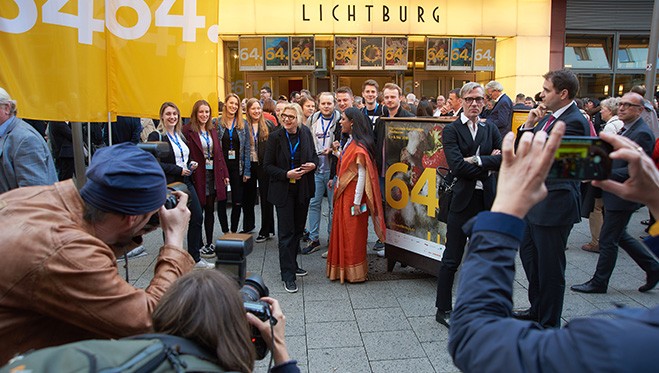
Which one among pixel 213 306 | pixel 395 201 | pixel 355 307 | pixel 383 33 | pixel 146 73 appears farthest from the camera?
pixel 383 33

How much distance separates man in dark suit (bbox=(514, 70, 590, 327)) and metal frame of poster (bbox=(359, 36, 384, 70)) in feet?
39.0

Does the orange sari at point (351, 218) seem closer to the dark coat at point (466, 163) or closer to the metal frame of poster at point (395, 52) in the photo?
the dark coat at point (466, 163)

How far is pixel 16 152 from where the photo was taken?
380 centimetres

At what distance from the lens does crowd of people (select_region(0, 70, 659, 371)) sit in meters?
1.43

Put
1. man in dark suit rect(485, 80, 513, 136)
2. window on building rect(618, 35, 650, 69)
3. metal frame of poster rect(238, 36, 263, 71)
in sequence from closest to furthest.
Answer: man in dark suit rect(485, 80, 513, 136) < metal frame of poster rect(238, 36, 263, 71) < window on building rect(618, 35, 650, 69)

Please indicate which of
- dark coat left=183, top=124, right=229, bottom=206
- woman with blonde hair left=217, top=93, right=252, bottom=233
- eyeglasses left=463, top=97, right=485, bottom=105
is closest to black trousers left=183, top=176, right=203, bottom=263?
dark coat left=183, top=124, right=229, bottom=206

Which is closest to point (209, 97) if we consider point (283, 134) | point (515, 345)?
point (283, 134)

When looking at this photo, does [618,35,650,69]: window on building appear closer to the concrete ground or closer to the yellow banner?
the concrete ground

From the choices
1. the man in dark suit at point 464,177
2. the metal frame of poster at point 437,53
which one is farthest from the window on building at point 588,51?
the man in dark suit at point 464,177

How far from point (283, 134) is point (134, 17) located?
8.06ft

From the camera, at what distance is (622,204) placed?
4969 millimetres

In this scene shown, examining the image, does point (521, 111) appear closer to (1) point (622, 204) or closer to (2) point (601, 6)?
(1) point (622, 204)

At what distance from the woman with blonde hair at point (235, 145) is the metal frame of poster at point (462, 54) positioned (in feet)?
35.1

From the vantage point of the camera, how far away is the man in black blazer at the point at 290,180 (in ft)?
17.3
